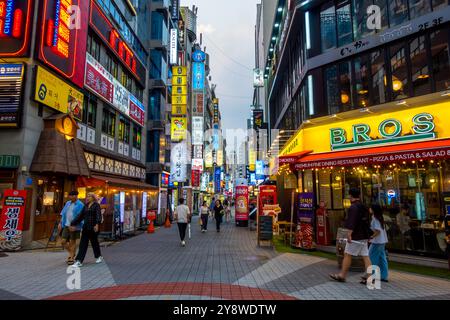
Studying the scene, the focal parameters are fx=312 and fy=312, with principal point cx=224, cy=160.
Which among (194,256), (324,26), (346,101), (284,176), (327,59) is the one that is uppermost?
(324,26)

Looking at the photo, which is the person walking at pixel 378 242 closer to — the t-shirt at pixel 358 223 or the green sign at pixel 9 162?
the t-shirt at pixel 358 223

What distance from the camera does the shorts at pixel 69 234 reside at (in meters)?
8.61

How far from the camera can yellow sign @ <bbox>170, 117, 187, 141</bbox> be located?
1121 inches

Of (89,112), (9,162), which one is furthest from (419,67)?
(89,112)

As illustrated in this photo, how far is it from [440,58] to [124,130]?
19.1 m

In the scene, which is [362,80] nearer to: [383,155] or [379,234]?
[383,155]

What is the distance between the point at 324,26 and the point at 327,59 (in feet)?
6.24

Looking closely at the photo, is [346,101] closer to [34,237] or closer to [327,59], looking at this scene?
[327,59]

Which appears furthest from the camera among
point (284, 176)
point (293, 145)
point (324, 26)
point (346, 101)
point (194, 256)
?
point (284, 176)

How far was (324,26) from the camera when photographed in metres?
14.7

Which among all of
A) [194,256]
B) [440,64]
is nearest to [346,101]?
[440,64]

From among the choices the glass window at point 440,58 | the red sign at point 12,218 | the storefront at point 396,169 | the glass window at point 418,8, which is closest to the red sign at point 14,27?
the red sign at point 12,218

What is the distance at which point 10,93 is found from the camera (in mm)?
11734

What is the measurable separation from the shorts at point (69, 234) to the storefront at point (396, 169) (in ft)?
27.1
